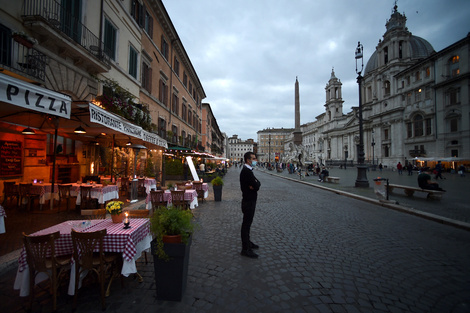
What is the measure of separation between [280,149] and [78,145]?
12936 cm

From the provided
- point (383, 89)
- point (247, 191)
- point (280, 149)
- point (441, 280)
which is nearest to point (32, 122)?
point (247, 191)

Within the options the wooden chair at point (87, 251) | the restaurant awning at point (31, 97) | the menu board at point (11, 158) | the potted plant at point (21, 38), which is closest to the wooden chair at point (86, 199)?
the menu board at point (11, 158)

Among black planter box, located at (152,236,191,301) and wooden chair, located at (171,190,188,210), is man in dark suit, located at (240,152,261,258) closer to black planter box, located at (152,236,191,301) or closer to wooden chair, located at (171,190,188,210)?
black planter box, located at (152,236,191,301)

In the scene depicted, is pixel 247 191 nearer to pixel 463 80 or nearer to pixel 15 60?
pixel 15 60

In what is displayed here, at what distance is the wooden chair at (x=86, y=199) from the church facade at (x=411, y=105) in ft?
139

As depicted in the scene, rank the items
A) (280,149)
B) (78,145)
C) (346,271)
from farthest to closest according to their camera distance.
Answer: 1. (280,149)
2. (78,145)
3. (346,271)

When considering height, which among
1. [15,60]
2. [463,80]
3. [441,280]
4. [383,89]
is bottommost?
[441,280]

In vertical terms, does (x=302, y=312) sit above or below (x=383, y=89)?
below

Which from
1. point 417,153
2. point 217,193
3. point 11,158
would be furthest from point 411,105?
point 11,158

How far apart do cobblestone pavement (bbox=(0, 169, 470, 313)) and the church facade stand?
1629 inches

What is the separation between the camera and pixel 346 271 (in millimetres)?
3771

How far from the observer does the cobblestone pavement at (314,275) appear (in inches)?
114

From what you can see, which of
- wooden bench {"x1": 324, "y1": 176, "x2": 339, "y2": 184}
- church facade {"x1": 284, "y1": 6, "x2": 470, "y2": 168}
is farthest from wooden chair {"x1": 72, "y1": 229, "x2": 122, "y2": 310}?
church facade {"x1": 284, "y1": 6, "x2": 470, "y2": 168}

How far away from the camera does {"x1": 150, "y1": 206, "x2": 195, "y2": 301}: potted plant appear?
2885 mm
